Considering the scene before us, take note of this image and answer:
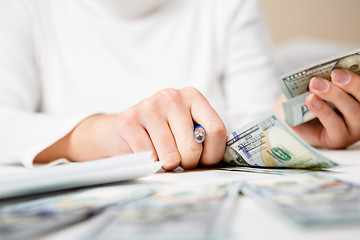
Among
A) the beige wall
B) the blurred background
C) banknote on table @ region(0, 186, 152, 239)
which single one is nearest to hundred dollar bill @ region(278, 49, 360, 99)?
banknote on table @ region(0, 186, 152, 239)

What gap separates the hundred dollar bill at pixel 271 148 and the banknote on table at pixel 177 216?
5.8 inches

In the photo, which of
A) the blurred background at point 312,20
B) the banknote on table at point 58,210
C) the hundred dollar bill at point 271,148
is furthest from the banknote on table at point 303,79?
the blurred background at point 312,20

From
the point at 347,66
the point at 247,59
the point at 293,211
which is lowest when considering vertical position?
the point at 293,211

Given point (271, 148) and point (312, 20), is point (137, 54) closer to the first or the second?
point (271, 148)

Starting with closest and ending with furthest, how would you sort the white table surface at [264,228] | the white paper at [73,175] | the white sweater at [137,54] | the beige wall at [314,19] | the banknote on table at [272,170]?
the white table surface at [264,228] → the white paper at [73,175] → the banknote on table at [272,170] → the white sweater at [137,54] → the beige wall at [314,19]

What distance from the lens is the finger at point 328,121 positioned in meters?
0.63

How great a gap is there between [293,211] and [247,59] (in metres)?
0.96

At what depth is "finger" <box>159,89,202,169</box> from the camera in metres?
0.50

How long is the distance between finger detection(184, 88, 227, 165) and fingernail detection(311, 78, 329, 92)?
23 centimetres

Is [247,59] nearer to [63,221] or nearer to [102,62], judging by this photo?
[102,62]

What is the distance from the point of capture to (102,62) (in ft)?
3.66

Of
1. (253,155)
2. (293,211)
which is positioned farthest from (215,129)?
(293,211)

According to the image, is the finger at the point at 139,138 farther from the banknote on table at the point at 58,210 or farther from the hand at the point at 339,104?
the hand at the point at 339,104

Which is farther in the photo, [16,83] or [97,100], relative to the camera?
[97,100]
